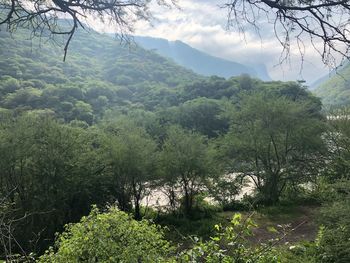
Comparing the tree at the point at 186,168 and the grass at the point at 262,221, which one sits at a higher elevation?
the tree at the point at 186,168

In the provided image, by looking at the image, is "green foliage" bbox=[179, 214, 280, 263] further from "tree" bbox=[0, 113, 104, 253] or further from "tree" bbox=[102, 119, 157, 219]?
"tree" bbox=[102, 119, 157, 219]

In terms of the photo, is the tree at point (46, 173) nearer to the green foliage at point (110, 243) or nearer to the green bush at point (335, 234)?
the green bush at point (335, 234)

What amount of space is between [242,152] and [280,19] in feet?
75.2

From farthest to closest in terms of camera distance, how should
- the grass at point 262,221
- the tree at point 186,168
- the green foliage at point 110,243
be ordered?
1. the tree at point 186,168
2. the grass at point 262,221
3. the green foliage at point 110,243

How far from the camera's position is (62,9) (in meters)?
3.71

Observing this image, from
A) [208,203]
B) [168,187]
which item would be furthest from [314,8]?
[208,203]

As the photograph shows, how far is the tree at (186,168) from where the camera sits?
900 inches

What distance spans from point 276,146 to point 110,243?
22.3 meters

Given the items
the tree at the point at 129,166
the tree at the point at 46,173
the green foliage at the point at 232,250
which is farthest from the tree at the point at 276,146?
the green foliage at the point at 232,250

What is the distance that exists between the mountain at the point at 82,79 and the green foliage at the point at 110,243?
2866cm

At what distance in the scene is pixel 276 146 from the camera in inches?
Answer: 1011

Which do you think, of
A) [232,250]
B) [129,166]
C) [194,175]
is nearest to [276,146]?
[194,175]

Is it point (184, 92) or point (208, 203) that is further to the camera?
point (184, 92)

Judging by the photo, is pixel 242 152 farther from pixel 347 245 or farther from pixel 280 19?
pixel 280 19
